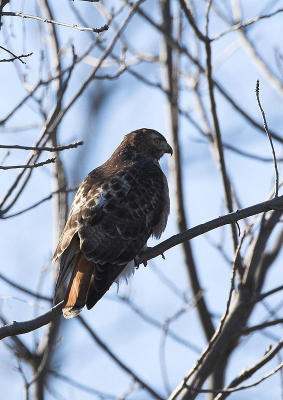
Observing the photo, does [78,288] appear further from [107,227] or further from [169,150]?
[169,150]

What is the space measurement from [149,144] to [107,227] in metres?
1.61

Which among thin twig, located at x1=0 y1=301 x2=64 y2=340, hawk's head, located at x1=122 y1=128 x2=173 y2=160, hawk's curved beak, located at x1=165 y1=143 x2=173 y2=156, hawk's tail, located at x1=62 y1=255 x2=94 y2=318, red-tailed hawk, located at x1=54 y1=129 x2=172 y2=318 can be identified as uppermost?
hawk's head, located at x1=122 y1=128 x2=173 y2=160

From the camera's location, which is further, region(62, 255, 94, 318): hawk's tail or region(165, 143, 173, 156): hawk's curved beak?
region(165, 143, 173, 156): hawk's curved beak

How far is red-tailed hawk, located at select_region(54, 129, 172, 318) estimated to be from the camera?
4523 millimetres

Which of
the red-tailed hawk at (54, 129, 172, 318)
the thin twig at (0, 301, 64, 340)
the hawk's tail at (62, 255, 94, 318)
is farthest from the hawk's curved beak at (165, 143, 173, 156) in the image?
the thin twig at (0, 301, 64, 340)

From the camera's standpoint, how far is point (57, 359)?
714cm

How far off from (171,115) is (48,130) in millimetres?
1870

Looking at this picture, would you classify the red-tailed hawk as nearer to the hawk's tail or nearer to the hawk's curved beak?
the hawk's tail

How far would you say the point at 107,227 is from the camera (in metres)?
4.89

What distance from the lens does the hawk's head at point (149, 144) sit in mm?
6292

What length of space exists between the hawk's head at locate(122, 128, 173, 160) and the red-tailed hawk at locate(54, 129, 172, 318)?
42cm

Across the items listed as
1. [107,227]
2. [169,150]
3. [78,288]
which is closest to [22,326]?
[78,288]

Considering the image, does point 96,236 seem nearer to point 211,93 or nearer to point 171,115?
point 211,93

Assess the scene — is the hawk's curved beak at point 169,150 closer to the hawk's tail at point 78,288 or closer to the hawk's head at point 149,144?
the hawk's head at point 149,144
